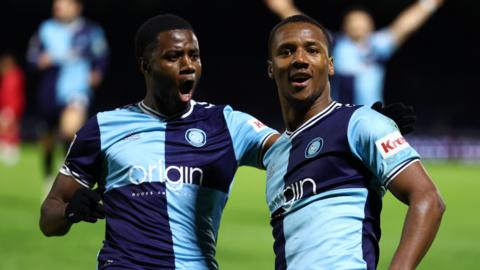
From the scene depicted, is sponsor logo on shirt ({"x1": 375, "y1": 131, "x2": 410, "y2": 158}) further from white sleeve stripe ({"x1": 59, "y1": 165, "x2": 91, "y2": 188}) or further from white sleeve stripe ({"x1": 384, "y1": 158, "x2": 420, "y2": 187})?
white sleeve stripe ({"x1": 59, "y1": 165, "x2": 91, "y2": 188})

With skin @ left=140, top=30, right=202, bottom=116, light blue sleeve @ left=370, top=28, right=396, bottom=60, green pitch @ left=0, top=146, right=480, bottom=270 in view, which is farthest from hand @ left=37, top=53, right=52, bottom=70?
skin @ left=140, top=30, right=202, bottom=116

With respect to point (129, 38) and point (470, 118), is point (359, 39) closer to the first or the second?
point (470, 118)

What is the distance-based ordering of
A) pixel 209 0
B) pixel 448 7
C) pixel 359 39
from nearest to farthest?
1. pixel 359 39
2. pixel 448 7
3. pixel 209 0

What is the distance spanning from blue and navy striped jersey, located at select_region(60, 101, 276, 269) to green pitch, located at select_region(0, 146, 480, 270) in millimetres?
3012

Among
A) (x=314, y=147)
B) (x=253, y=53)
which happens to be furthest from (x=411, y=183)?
(x=253, y=53)

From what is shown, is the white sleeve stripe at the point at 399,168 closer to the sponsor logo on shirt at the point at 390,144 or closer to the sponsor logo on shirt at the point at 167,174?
the sponsor logo on shirt at the point at 390,144

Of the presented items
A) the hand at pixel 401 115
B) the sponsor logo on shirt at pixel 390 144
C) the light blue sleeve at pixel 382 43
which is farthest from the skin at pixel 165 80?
the light blue sleeve at pixel 382 43

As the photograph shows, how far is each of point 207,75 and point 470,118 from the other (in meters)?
7.95

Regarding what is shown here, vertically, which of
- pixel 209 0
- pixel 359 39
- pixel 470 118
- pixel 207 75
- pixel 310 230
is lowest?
pixel 310 230

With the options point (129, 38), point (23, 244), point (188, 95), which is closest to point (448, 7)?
point (129, 38)

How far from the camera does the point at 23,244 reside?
8.54 meters

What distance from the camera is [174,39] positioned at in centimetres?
440

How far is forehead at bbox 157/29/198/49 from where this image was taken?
440cm

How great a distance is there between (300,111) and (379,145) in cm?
55
